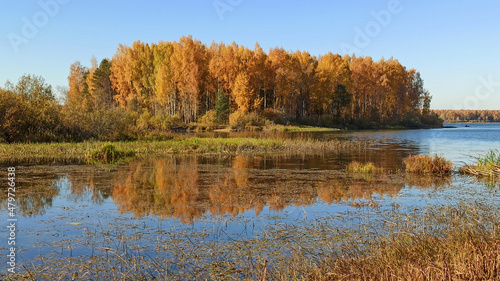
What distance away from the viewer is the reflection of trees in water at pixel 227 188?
9531 millimetres

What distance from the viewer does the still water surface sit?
742cm

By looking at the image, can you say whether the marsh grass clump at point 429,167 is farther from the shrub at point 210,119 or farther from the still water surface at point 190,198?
the shrub at point 210,119

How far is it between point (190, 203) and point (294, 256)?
15.4ft

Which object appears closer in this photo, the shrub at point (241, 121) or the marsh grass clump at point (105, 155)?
the marsh grass clump at point (105, 155)

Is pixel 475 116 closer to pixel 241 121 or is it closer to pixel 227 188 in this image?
pixel 241 121

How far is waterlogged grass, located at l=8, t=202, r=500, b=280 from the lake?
62 mm

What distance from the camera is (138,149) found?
22391 millimetres

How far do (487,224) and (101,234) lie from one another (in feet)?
22.1

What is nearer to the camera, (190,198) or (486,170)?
(190,198)

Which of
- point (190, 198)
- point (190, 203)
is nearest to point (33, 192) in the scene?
point (190, 198)

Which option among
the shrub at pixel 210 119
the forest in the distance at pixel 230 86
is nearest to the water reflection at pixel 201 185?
the forest in the distance at pixel 230 86

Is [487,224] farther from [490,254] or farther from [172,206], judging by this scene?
[172,206]

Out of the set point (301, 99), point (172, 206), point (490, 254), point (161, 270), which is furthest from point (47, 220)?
point (301, 99)

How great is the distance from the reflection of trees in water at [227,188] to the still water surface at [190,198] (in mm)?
27
